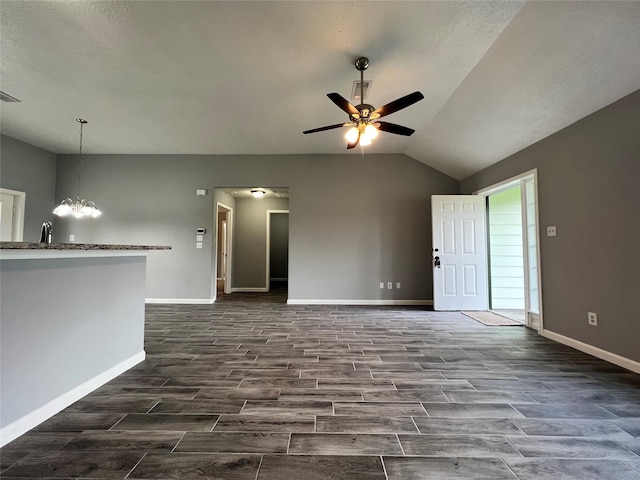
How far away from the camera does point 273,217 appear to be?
905cm

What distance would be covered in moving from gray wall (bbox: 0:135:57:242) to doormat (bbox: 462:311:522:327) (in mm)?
7881

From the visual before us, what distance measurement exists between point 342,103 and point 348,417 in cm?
249

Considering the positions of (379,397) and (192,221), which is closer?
(379,397)

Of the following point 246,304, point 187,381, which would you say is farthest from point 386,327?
point 246,304

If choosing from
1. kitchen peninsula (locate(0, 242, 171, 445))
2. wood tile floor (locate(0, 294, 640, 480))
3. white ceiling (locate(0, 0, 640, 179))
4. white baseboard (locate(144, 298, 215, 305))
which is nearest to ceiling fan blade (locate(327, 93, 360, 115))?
white ceiling (locate(0, 0, 640, 179))

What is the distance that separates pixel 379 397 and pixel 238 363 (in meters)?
1.31

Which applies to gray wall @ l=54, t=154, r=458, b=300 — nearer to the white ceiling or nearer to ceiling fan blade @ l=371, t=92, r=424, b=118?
the white ceiling

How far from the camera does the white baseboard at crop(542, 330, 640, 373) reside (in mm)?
2341

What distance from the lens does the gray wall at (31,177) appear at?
4.57 metres

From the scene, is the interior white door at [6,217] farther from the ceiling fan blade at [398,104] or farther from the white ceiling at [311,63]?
the ceiling fan blade at [398,104]

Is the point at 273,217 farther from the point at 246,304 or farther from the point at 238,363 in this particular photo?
the point at 238,363

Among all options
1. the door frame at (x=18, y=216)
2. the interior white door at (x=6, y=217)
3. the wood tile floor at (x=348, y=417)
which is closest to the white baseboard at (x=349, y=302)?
the wood tile floor at (x=348, y=417)

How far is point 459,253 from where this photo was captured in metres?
4.73

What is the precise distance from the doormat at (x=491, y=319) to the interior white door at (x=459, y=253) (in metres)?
0.25
